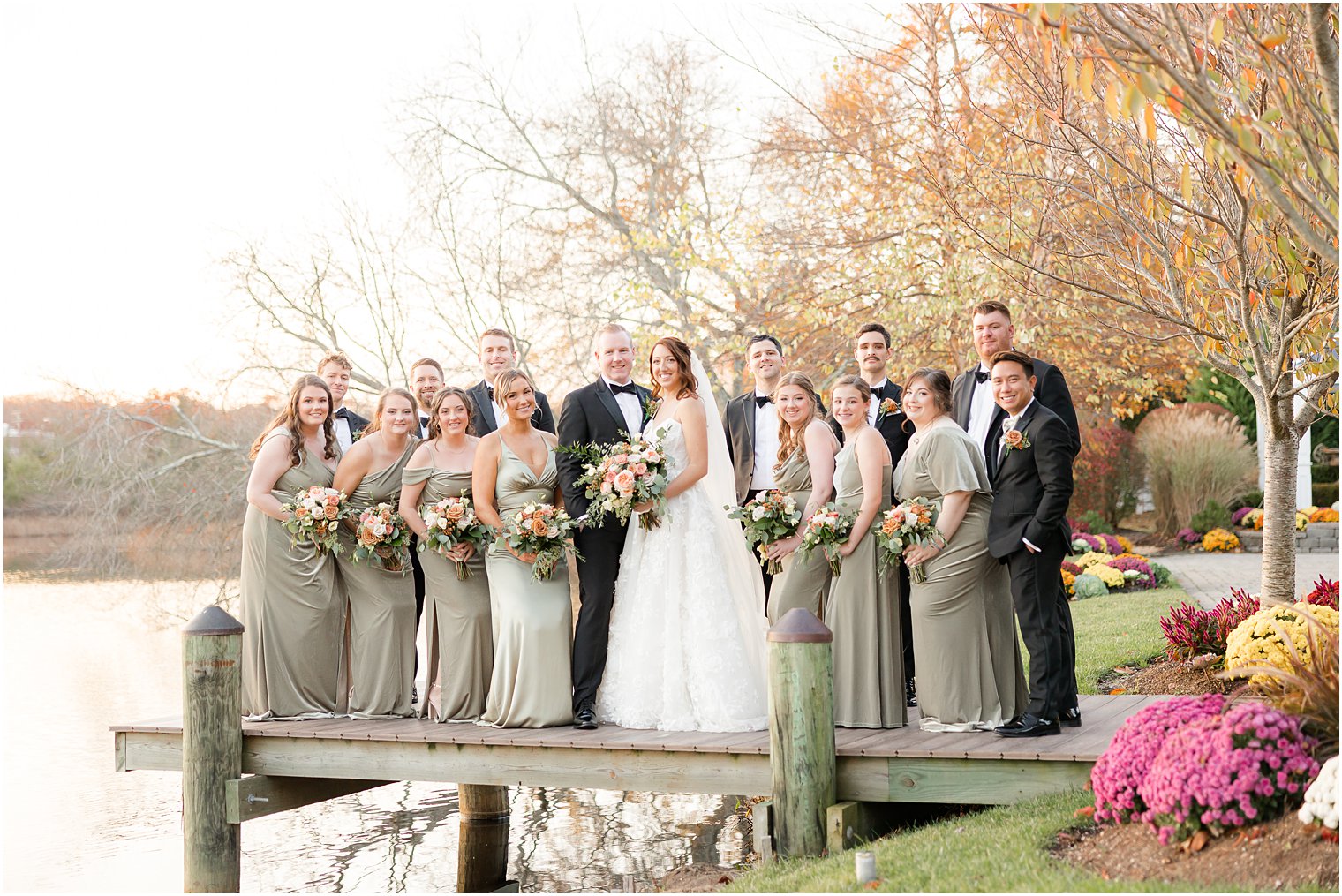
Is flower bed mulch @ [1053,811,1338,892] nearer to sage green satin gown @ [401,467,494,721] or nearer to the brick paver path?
sage green satin gown @ [401,467,494,721]

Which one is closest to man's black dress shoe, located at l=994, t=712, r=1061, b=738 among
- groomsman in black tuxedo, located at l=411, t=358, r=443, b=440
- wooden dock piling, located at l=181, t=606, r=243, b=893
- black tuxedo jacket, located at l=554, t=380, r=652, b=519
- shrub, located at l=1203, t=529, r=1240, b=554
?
black tuxedo jacket, located at l=554, t=380, r=652, b=519

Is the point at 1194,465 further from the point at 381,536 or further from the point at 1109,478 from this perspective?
the point at 381,536

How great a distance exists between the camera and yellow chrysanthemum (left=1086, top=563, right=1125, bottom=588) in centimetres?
1748

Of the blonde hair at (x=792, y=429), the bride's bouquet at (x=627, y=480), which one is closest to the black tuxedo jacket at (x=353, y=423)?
the bride's bouquet at (x=627, y=480)

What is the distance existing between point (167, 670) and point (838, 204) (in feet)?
42.0

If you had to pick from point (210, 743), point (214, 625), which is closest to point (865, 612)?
point (214, 625)

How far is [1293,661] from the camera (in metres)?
5.49

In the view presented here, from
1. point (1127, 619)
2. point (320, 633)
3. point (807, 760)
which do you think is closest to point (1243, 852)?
point (807, 760)

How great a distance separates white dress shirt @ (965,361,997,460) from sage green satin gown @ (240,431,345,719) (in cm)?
407

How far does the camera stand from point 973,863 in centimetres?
548

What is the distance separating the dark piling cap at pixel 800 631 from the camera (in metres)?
6.48

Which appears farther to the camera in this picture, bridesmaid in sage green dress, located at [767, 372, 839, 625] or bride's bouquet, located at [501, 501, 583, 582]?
bridesmaid in sage green dress, located at [767, 372, 839, 625]

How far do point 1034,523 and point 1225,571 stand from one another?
14.1 m

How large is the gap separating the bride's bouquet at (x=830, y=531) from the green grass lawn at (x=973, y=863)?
156 centimetres
